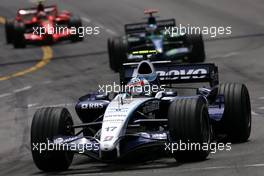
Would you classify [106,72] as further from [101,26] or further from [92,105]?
[92,105]

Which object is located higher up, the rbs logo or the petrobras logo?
the petrobras logo

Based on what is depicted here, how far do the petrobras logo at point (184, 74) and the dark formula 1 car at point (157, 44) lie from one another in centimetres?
963

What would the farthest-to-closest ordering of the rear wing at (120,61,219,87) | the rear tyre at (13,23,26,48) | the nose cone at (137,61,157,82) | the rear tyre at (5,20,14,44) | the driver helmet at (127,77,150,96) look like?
the rear tyre at (5,20,14,44), the rear tyre at (13,23,26,48), the rear wing at (120,61,219,87), the nose cone at (137,61,157,82), the driver helmet at (127,77,150,96)

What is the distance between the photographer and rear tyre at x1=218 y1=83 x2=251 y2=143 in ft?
50.4

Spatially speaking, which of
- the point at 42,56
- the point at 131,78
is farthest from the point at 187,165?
the point at 42,56

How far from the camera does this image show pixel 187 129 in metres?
13.4

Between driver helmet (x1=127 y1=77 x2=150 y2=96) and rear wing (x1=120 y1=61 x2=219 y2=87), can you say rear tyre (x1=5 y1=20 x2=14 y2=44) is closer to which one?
rear wing (x1=120 y1=61 x2=219 y2=87)

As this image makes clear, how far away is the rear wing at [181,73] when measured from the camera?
54.9 ft

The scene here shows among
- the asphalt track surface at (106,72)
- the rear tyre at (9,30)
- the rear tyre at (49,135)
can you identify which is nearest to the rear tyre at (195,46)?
the asphalt track surface at (106,72)

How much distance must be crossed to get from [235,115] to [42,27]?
1924 centimetres

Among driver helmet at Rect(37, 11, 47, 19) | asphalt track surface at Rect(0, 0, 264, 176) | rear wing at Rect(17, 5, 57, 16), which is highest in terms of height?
rear wing at Rect(17, 5, 57, 16)

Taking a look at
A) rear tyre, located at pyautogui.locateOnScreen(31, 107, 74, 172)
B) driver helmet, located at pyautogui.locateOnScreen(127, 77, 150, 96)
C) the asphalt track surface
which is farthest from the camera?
driver helmet, located at pyautogui.locateOnScreen(127, 77, 150, 96)

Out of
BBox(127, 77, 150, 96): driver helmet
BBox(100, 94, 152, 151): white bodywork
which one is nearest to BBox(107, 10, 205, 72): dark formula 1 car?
BBox(127, 77, 150, 96): driver helmet

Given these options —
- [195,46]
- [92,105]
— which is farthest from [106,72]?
[92,105]
